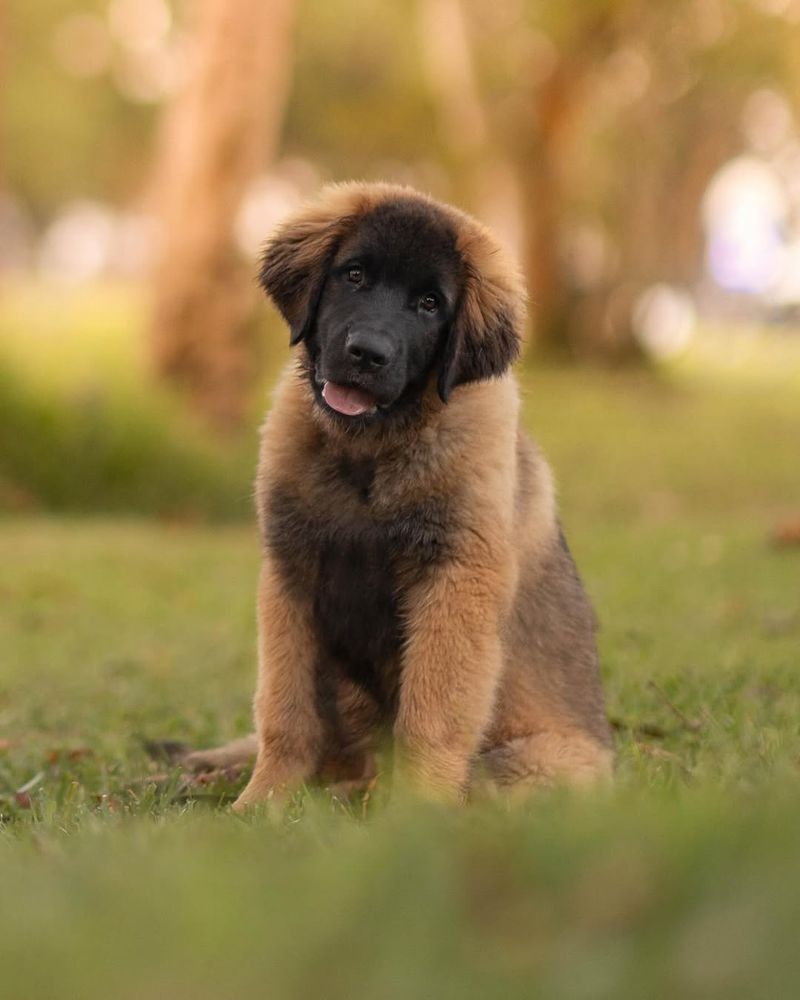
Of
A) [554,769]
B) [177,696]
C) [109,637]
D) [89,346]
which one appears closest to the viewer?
[554,769]

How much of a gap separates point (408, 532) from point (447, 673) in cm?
40

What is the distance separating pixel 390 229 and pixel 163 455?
33.8ft

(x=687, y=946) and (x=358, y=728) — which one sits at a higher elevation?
(x=687, y=946)

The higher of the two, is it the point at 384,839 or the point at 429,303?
the point at 429,303

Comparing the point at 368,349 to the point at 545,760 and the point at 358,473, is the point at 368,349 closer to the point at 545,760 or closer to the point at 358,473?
the point at 358,473

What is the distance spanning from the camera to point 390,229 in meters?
4.61

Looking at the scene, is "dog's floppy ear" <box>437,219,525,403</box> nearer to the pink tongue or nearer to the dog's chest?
the pink tongue

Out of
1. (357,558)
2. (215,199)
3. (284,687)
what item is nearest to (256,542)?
(215,199)

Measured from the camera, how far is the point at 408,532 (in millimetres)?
4359

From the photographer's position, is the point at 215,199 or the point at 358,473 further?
the point at 215,199

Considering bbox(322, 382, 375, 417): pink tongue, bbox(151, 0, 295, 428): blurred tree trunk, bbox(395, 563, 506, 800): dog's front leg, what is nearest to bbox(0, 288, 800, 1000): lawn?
bbox(395, 563, 506, 800): dog's front leg

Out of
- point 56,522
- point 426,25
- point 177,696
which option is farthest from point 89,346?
point 426,25

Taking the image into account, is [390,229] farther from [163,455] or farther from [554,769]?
[163,455]

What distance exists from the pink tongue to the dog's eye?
342 mm
